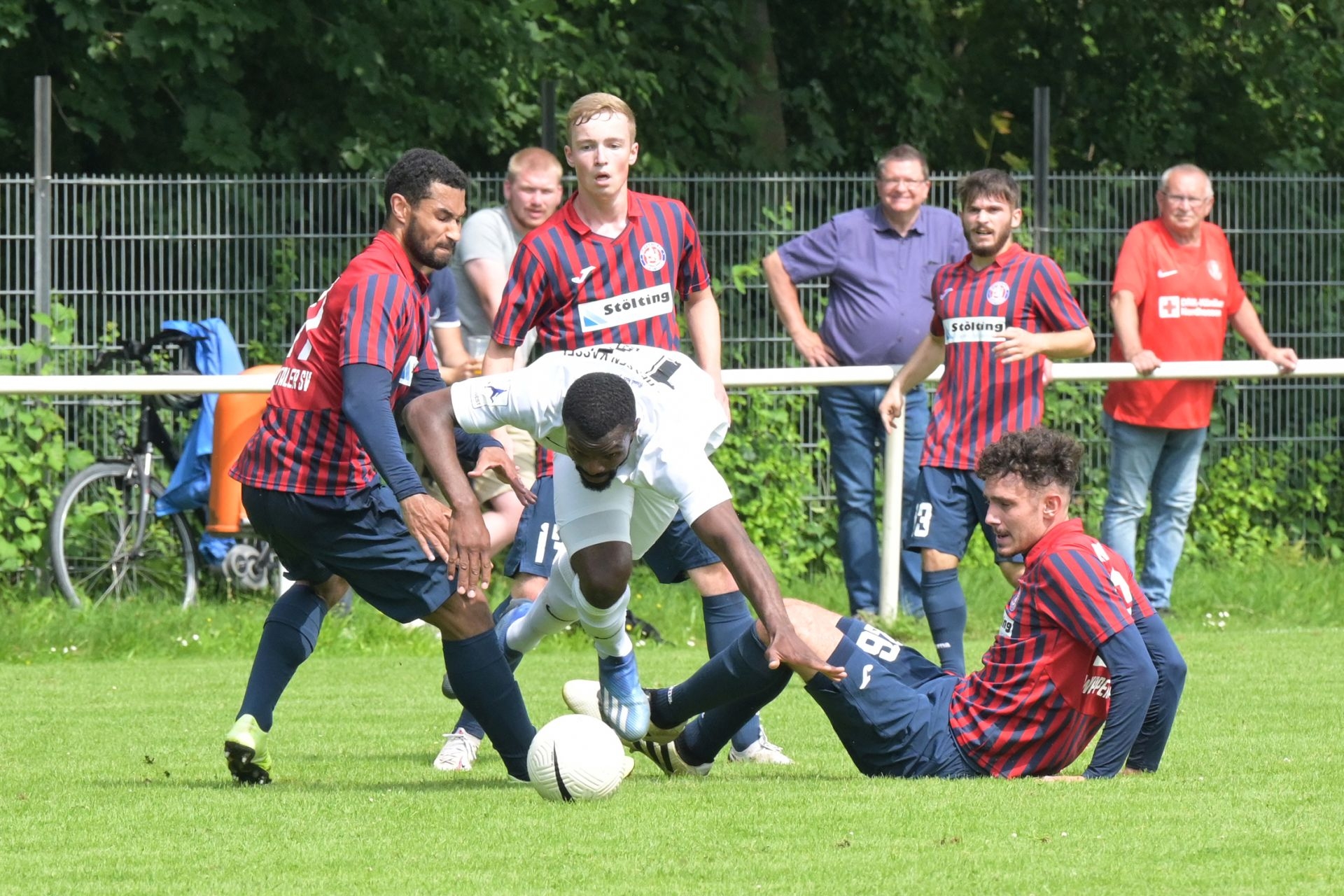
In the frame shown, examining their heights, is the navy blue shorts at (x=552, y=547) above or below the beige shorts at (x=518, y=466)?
below

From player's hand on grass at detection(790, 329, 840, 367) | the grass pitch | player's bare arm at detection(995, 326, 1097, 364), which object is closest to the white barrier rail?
player's hand on grass at detection(790, 329, 840, 367)

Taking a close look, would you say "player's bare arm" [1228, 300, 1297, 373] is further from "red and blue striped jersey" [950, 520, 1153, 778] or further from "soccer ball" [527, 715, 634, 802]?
"soccer ball" [527, 715, 634, 802]

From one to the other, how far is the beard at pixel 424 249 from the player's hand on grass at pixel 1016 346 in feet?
9.59

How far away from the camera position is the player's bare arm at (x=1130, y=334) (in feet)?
33.0

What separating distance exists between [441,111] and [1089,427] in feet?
18.0

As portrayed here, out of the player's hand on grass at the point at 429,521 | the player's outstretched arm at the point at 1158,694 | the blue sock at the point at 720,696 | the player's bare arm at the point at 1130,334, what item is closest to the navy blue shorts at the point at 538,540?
the blue sock at the point at 720,696

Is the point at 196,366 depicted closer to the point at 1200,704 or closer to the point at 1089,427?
the point at 1089,427

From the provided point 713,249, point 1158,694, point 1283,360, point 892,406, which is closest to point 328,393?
point 1158,694

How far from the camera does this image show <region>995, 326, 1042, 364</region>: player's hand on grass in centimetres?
834

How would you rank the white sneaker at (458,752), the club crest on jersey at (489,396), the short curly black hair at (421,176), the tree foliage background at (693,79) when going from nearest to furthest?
the club crest on jersey at (489,396)
the short curly black hair at (421,176)
the white sneaker at (458,752)
the tree foliage background at (693,79)

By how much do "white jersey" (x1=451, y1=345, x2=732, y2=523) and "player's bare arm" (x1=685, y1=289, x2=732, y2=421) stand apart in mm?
1281

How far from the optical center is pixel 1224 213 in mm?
12867

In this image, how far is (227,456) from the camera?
35.8 feet

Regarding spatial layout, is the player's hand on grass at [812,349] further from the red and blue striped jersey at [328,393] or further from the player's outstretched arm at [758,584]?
the player's outstretched arm at [758,584]
